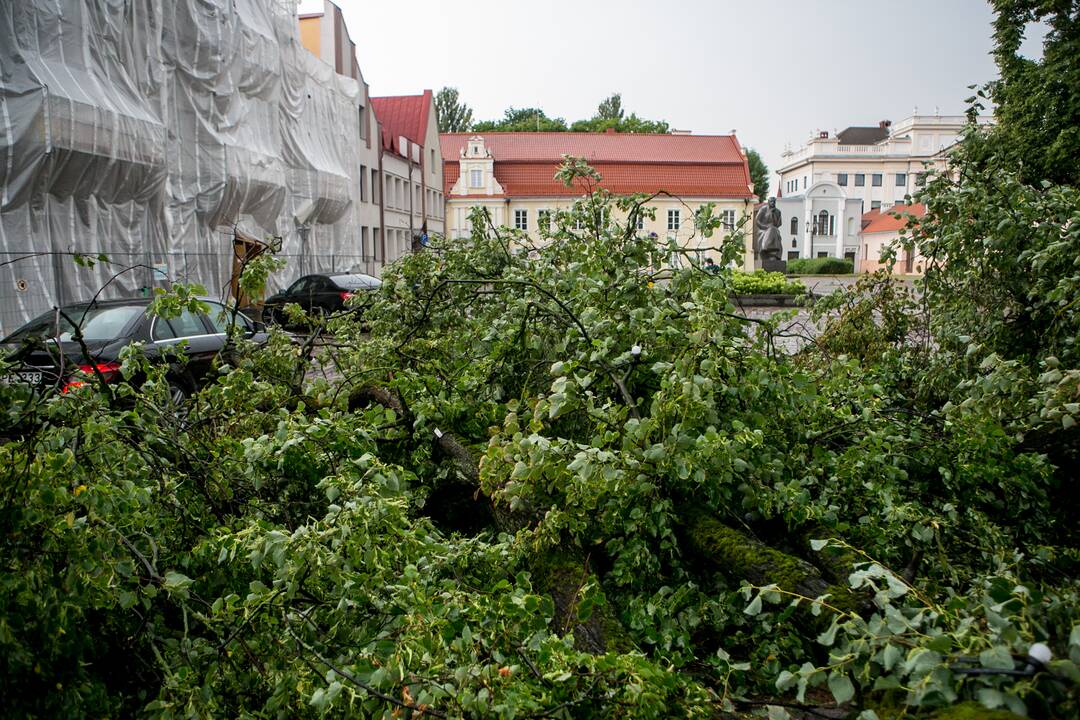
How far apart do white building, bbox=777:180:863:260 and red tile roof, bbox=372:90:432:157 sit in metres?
51.0

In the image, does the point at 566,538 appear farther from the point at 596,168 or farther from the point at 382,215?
the point at 596,168

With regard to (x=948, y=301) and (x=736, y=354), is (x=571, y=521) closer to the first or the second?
(x=736, y=354)

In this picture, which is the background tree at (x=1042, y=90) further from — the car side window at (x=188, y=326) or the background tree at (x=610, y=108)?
the background tree at (x=610, y=108)

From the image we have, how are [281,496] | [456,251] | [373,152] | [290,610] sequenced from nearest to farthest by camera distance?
1. [290,610]
2. [281,496]
3. [456,251]
4. [373,152]

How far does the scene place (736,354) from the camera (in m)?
3.75

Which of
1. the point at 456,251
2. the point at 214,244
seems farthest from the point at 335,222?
the point at 456,251

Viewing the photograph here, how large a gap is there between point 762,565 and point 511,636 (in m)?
1.06

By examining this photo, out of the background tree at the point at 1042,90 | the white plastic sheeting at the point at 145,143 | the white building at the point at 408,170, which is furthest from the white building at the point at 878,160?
the white plastic sheeting at the point at 145,143

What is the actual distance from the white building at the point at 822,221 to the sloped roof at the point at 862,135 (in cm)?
1799

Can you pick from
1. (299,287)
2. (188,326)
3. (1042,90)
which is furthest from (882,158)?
(188,326)

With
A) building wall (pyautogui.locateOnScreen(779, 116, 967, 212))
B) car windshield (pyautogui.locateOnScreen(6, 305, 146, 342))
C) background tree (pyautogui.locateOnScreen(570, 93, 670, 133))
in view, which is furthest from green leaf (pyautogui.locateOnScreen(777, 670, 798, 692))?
building wall (pyautogui.locateOnScreen(779, 116, 967, 212))

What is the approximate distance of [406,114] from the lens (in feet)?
171

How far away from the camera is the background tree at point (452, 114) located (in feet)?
294

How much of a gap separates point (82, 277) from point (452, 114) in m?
77.9
